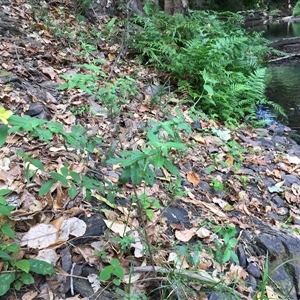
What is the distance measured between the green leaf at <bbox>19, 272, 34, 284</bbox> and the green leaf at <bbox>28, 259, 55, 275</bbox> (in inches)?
1.1

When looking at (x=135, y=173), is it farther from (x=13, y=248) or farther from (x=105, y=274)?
(x=13, y=248)

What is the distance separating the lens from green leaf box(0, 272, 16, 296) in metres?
1.38

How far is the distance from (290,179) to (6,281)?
2.80 meters

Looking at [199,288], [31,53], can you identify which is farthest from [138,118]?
[199,288]

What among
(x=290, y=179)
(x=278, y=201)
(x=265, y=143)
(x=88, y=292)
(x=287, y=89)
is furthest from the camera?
(x=287, y=89)

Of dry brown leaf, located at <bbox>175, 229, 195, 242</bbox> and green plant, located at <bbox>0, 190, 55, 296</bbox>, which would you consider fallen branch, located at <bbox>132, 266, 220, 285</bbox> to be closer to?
dry brown leaf, located at <bbox>175, 229, 195, 242</bbox>

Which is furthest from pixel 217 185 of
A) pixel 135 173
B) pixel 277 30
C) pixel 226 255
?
pixel 277 30

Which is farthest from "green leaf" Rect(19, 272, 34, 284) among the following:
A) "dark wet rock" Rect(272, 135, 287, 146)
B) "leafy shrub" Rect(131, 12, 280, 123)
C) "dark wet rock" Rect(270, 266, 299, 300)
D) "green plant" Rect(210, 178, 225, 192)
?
"dark wet rock" Rect(272, 135, 287, 146)

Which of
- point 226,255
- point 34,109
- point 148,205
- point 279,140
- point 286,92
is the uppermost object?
point 34,109

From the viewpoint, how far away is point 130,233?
188 centimetres

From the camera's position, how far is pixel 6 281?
1401mm

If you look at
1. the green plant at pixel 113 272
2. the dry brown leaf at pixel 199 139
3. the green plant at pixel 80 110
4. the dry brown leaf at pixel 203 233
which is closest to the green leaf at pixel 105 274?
the green plant at pixel 113 272

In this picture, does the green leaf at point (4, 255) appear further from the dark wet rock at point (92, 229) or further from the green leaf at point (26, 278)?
the dark wet rock at point (92, 229)

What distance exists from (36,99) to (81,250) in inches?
67.7
